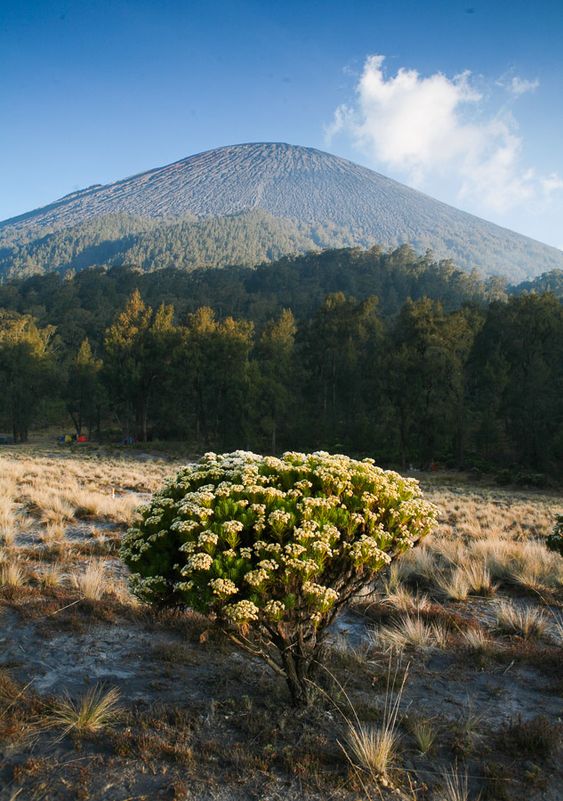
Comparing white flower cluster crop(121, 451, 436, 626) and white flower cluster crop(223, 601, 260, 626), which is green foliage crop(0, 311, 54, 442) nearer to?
white flower cluster crop(121, 451, 436, 626)

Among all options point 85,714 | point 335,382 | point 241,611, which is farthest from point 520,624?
point 335,382

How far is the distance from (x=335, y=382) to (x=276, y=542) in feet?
131

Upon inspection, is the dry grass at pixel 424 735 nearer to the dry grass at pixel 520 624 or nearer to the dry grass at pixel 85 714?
the dry grass at pixel 85 714

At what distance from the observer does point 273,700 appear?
4.00 metres

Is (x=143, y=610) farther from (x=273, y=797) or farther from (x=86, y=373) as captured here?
(x=86, y=373)

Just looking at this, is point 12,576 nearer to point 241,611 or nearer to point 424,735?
point 241,611

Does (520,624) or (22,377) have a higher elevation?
(22,377)

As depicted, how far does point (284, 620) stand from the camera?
3.67 meters

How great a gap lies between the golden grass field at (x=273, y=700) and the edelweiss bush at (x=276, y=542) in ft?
1.94

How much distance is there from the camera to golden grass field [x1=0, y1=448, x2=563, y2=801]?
317 cm

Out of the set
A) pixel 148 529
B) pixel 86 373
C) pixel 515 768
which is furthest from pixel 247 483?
pixel 86 373

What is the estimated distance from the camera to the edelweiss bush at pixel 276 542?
3.32 metres

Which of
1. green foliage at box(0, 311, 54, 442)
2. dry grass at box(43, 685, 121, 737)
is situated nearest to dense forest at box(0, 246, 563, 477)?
green foliage at box(0, 311, 54, 442)

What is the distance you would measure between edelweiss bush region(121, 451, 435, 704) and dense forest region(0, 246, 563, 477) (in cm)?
3015
